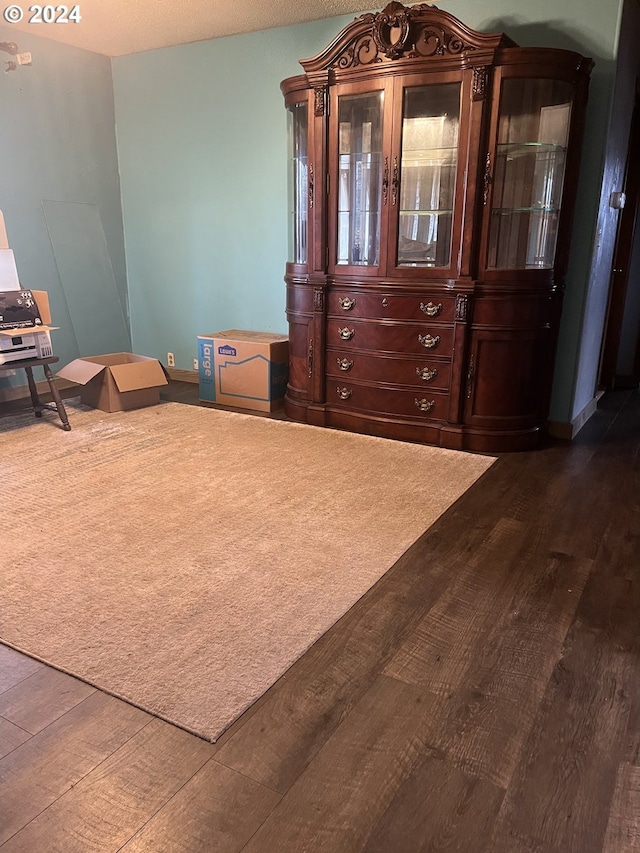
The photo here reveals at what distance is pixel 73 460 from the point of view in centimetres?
334

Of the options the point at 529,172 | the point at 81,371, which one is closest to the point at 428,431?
the point at 529,172

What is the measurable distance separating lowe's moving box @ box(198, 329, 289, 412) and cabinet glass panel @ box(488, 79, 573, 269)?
1.60 m

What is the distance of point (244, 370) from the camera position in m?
4.36

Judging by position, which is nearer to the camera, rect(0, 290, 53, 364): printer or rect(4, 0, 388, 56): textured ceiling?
rect(0, 290, 53, 364): printer

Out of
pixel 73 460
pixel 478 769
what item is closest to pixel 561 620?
pixel 478 769

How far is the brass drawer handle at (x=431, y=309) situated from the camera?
3.52 metres

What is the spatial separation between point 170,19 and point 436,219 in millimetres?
2253

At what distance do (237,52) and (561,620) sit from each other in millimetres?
4267

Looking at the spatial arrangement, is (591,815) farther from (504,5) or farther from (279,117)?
(279,117)

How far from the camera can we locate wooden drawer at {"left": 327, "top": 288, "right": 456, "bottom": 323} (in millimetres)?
3514

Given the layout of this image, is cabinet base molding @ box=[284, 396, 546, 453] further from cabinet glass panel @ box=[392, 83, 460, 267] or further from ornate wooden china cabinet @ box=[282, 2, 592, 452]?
cabinet glass panel @ box=[392, 83, 460, 267]

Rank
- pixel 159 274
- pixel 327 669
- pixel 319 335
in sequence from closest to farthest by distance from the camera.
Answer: pixel 327 669 → pixel 319 335 → pixel 159 274

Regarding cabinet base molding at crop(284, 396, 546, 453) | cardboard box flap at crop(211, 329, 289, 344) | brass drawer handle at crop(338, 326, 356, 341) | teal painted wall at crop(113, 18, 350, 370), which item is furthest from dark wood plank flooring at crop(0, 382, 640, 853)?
teal painted wall at crop(113, 18, 350, 370)

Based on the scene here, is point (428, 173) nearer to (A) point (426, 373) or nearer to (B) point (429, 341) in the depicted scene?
(B) point (429, 341)
